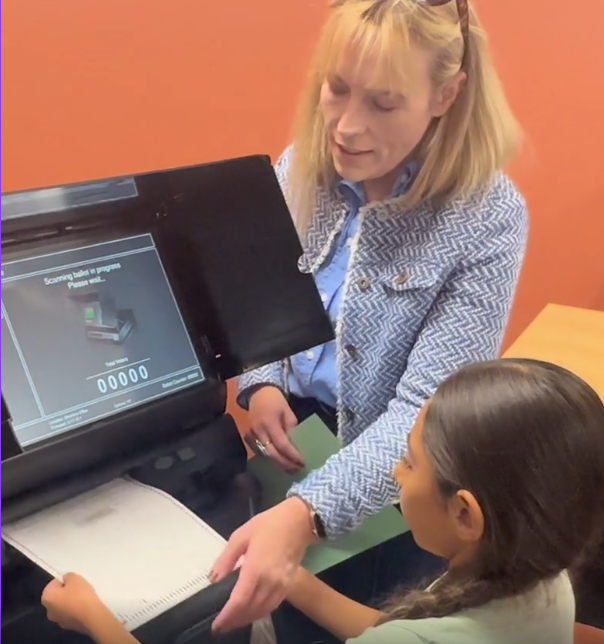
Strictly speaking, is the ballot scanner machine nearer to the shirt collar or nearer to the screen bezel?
the screen bezel

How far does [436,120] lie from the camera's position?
39.4 inches

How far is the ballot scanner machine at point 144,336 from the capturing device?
0.68 meters

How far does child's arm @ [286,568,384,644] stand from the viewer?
0.73 m

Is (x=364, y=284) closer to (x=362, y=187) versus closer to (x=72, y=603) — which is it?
(x=362, y=187)

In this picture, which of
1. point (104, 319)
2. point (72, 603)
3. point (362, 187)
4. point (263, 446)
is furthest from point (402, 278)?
point (72, 603)

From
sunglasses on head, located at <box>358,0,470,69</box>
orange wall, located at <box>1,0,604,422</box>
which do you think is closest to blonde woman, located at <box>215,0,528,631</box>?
sunglasses on head, located at <box>358,0,470,69</box>

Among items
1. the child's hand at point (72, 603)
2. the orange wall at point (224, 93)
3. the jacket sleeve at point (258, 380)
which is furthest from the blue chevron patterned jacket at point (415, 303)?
the orange wall at point (224, 93)

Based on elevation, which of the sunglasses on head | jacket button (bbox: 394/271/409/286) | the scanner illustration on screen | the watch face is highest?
the sunglasses on head

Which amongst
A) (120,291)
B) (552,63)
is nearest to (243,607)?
(120,291)

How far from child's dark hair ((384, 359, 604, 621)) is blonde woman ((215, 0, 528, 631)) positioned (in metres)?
0.13

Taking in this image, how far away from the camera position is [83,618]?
62cm

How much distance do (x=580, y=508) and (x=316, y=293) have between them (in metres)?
0.34

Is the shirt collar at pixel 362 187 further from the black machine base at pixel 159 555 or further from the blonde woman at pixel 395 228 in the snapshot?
Answer: the black machine base at pixel 159 555

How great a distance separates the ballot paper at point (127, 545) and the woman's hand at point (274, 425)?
180 millimetres
